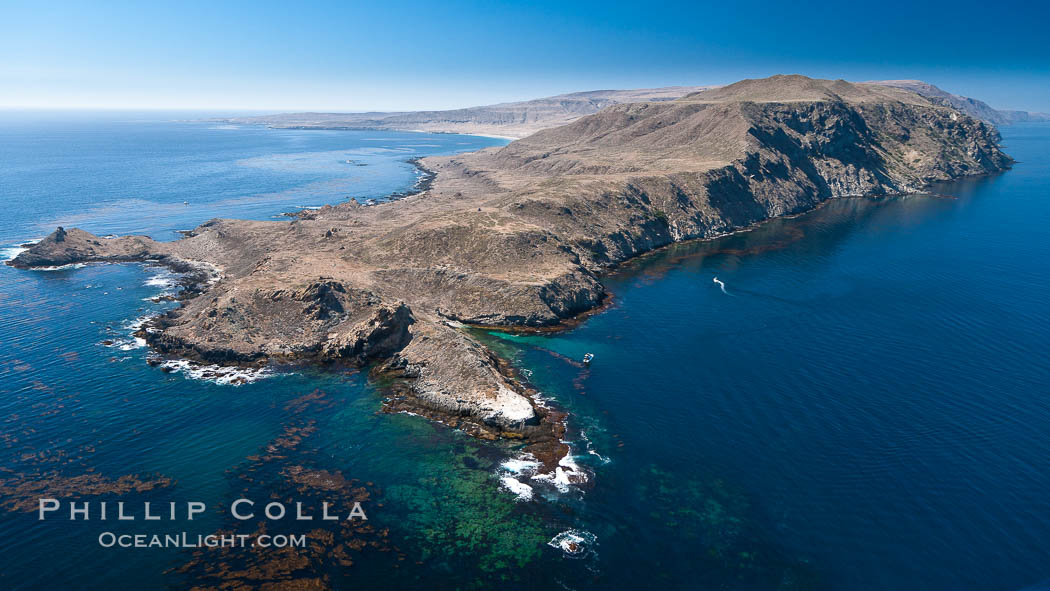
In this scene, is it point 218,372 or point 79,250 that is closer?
point 218,372

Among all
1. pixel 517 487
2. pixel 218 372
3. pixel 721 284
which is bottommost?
pixel 517 487

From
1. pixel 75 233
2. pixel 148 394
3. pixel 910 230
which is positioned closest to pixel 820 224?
pixel 910 230

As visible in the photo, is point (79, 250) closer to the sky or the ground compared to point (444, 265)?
closer to the ground

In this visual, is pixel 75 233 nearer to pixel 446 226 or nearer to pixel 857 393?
pixel 446 226

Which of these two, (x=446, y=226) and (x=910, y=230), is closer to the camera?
(x=446, y=226)

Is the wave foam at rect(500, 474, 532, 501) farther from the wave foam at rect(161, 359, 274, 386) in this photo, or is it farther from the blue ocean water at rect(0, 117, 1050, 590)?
the wave foam at rect(161, 359, 274, 386)

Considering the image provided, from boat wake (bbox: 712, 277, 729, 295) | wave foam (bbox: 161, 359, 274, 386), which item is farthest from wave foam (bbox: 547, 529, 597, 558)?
boat wake (bbox: 712, 277, 729, 295)

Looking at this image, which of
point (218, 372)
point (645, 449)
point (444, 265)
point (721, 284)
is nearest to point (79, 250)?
point (218, 372)

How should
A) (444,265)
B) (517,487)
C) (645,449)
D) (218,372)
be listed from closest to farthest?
(517,487) < (645,449) < (218,372) < (444,265)

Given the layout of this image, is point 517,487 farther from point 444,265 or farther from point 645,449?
point 444,265
